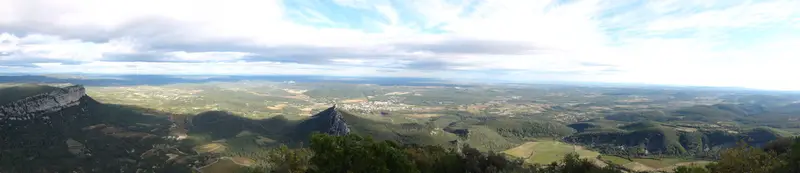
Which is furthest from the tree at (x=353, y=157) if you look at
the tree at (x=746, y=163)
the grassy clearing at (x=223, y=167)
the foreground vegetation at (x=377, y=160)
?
the grassy clearing at (x=223, y=167)

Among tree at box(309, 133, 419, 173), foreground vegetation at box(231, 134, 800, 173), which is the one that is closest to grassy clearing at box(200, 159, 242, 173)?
foreground vegetation at box(231, 134, 800, 173)

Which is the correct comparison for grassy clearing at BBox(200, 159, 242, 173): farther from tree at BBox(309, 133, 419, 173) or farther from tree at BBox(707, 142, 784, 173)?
tree at BBox(707, 142, 784, 173)

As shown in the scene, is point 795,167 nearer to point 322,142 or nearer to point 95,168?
point 322,142

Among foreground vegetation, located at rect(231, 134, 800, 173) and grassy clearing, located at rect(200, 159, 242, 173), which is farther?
grassy clearing, located at rect(200, 159, 242, 173)

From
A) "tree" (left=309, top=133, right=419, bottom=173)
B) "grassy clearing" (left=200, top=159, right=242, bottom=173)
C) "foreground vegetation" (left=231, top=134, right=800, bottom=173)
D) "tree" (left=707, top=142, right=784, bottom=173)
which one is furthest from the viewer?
"grassy clearing" (left=200, top=159, right=242, bottom=173)

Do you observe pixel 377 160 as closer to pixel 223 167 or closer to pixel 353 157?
pixel 353 157

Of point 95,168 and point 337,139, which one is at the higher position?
point 337,139

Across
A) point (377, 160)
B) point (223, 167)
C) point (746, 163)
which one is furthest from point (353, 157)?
point (223, 167)

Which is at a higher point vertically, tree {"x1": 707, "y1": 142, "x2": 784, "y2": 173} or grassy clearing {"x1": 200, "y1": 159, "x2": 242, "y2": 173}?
tree {"x1": 707, "y1": 142, "x2": 784, "y2": 173}

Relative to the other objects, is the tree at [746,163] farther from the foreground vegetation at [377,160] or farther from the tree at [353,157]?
the tree at [353,157]

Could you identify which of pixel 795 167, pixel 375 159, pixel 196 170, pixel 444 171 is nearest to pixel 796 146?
pixel 795 167

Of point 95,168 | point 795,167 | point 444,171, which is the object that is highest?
point 795,167
